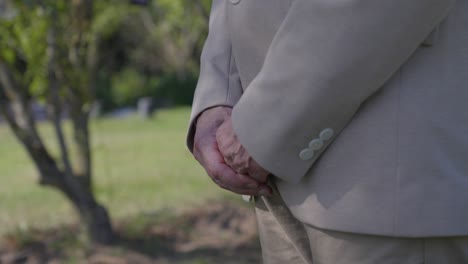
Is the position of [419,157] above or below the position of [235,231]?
above

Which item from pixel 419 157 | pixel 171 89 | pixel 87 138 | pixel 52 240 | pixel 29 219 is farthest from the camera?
pixel 171 89

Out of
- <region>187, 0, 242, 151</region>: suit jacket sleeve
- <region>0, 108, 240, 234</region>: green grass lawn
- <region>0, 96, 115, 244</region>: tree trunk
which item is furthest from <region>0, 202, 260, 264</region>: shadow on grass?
<region>187, 0, 242, 151</region>: suit jacket sleeve

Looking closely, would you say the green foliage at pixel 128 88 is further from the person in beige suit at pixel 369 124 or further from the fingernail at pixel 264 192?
the person in beige suit at pixel 369 124

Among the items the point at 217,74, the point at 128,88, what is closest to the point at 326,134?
the point at 217,74

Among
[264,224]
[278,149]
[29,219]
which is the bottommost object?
[29,219]

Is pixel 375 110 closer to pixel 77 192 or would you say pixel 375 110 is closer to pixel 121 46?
pixel 77 192

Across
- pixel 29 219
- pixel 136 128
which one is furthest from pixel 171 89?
pixel 29 219

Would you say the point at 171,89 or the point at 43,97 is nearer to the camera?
the point at 43,97

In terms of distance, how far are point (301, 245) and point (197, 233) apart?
12.3 feet

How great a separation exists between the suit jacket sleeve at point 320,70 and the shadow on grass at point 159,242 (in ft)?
10.7

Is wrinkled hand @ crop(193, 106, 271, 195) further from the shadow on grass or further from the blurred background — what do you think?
the shadow on grass

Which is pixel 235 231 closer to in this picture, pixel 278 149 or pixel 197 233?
pixel 197 233

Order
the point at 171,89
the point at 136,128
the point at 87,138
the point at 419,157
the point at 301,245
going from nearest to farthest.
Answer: the point at 419,157
the point at 301,245
the point at 87,138
the point at 136,128
the point at 171,89

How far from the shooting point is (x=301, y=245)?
4.82ft
